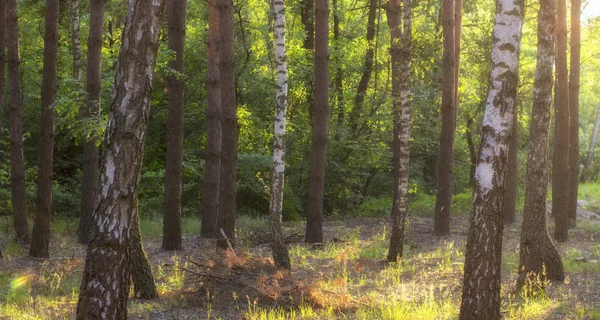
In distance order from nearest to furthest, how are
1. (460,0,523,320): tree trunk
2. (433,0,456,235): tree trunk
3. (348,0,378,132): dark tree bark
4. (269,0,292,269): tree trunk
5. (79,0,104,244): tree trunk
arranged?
1. (460,0,523,320): tree trunk
2. (269,0,292,269): tree trunk
3. (79,0,104,244): tree trunk
4. (433,0,456,235): tree trunk
5. (348,0,378,132): dark tree bark

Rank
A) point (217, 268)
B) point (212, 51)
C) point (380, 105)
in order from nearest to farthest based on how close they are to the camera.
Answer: point (217, 268) → point (212, 51) → point (380, 105)

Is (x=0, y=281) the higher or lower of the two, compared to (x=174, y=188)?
lower

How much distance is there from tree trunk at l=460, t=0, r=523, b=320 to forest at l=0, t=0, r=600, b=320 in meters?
0.02

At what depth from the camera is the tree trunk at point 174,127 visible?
15664 mm

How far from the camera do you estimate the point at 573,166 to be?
2167 centimetres

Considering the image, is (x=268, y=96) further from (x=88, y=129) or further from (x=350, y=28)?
(x=88, y=129)

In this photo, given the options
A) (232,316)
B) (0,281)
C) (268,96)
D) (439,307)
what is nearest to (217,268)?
(232,316)

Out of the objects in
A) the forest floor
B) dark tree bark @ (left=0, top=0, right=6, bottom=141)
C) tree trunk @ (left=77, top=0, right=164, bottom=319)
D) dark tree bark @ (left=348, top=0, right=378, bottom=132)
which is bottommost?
the forest floor

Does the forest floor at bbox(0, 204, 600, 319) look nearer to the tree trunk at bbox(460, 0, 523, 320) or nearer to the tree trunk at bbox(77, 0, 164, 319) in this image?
the tree trunk at bbox(460, 0, 523, 320)

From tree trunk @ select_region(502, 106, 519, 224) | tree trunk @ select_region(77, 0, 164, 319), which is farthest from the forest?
tree trunk @ select_region(502, 106, 519, 224)

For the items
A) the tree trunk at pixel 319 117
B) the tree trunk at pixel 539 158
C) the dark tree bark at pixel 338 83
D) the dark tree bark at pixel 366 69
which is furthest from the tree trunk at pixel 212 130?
the dark tree bark at pixel 366 69

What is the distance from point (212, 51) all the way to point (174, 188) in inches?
141

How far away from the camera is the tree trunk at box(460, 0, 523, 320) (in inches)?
302

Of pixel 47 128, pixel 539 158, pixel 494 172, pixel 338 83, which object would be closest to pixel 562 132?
pixel 539 158
